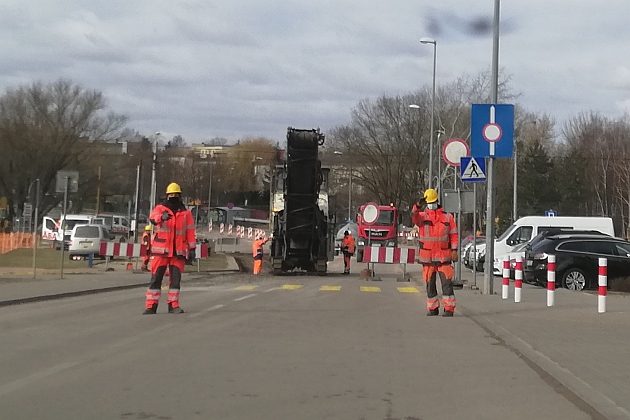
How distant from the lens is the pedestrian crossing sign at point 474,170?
739 inches

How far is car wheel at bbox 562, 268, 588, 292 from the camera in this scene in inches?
845

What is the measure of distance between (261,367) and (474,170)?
11.6 m

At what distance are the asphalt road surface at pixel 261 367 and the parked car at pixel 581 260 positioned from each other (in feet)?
29.7

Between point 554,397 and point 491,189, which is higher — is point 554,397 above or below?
below

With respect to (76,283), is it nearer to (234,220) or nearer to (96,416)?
(96,416)

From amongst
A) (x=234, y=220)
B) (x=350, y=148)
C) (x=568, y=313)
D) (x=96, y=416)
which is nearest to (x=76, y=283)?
(x=568, y=313)

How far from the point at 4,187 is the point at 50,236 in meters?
12.0

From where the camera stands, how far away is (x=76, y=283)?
65.3 feet

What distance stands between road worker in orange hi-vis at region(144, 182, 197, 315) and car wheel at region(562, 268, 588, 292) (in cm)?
1242

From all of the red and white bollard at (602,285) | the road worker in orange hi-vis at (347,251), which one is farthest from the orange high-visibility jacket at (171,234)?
the road worker in orange hi-vis at (347,251)

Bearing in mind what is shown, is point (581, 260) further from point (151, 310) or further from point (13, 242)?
point (13, 242)

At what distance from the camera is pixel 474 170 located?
1884 centimetres

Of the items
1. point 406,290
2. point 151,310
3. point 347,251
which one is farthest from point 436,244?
point 347,251

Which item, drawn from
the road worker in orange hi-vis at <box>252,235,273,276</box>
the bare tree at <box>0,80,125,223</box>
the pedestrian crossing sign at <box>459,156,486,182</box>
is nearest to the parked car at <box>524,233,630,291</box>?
the pedestrian crossing sign at <box>459,156,486,182</box>
